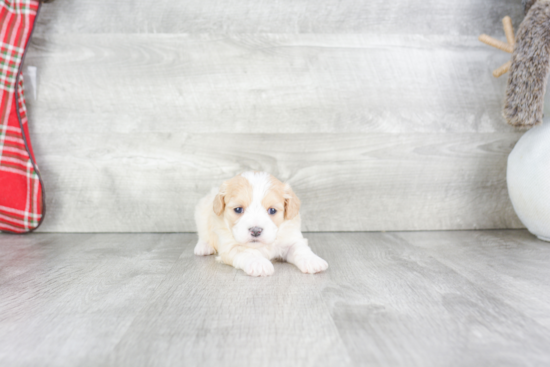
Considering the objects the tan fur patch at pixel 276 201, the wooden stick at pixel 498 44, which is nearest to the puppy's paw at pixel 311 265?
the tan fur patch at pixel 276 201

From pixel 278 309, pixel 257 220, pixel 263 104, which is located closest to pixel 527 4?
pixel 263 104

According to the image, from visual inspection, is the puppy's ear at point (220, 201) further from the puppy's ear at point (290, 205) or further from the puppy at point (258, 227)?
the puppy's ear at point (290, 205)

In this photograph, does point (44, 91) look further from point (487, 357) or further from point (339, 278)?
point (487, 357)

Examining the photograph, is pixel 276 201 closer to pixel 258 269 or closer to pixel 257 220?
pixel 257 220

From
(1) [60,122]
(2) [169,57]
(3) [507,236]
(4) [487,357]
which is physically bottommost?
(3) [507,236]

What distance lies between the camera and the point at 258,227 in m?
1.00

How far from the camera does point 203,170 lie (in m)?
1.49

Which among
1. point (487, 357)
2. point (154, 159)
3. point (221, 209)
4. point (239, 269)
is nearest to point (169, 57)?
point (154, 159)

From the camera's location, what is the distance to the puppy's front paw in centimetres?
97

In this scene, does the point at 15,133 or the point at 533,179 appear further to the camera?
the point at 15,133

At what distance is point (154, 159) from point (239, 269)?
2.11 feet

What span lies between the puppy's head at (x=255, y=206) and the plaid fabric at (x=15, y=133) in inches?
30.0

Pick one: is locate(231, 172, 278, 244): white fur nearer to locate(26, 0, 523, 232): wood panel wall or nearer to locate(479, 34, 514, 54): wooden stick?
locate(26, 0, 523, 232): wood panel wall

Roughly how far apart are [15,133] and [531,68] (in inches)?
64.5
